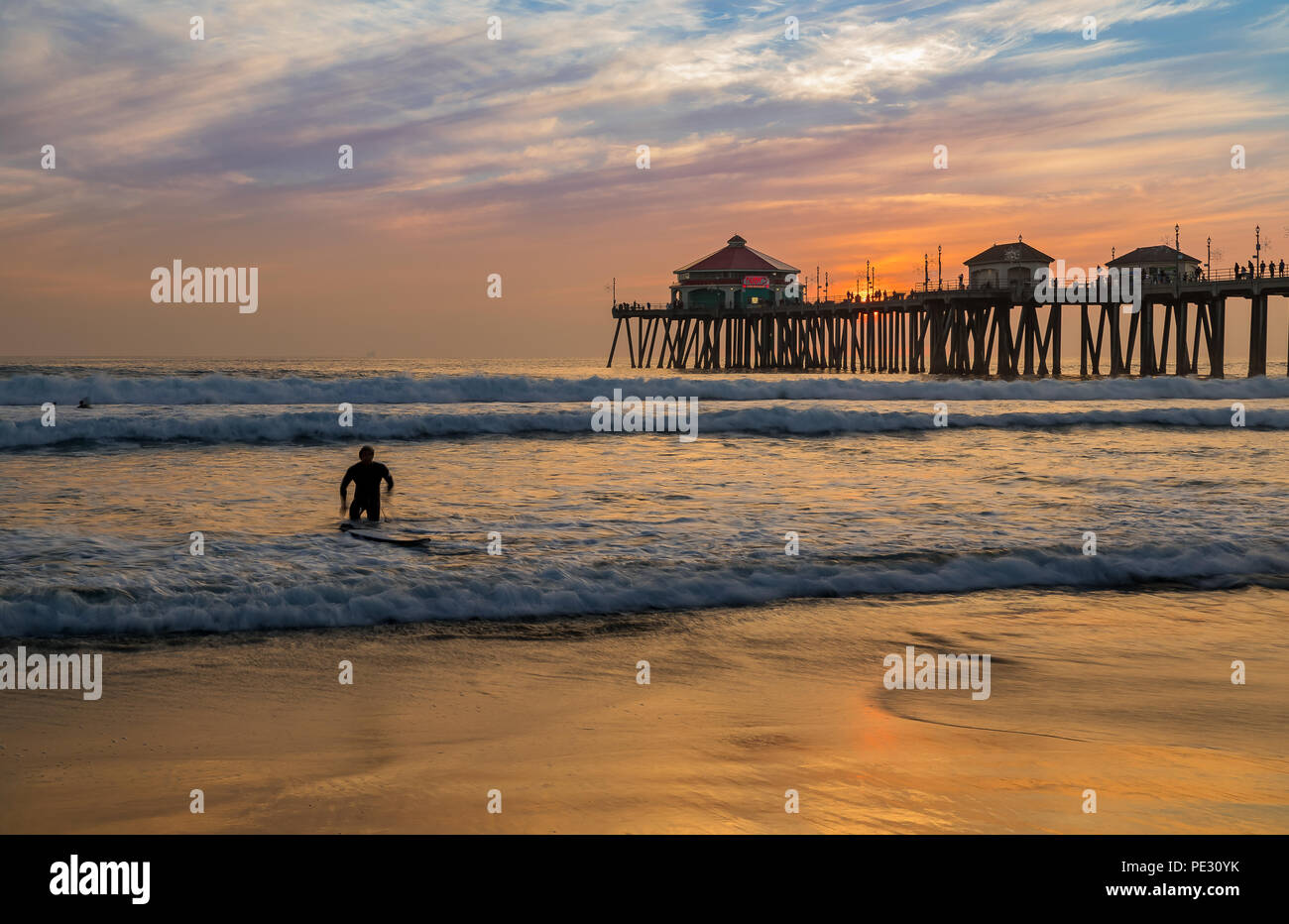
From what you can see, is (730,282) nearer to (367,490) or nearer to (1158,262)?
(1158,262)

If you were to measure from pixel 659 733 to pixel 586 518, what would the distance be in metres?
7.49

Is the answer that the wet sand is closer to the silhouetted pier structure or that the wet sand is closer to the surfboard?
the surfboard

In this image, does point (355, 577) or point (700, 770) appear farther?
→ point (355, 577)

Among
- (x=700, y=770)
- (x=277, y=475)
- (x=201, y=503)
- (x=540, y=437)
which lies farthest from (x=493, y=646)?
(x=540, y=437)

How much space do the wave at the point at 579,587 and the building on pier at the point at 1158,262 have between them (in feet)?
196

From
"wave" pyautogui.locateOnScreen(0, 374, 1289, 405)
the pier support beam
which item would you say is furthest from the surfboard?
the pier support beam

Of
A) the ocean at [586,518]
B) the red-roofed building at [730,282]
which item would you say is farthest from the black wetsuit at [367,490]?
the red-roofed building at [730,282]

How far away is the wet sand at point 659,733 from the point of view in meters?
4.39

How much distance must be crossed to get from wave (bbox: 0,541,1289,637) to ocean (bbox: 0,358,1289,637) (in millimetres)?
27

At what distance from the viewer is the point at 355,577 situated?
922 centimetres
